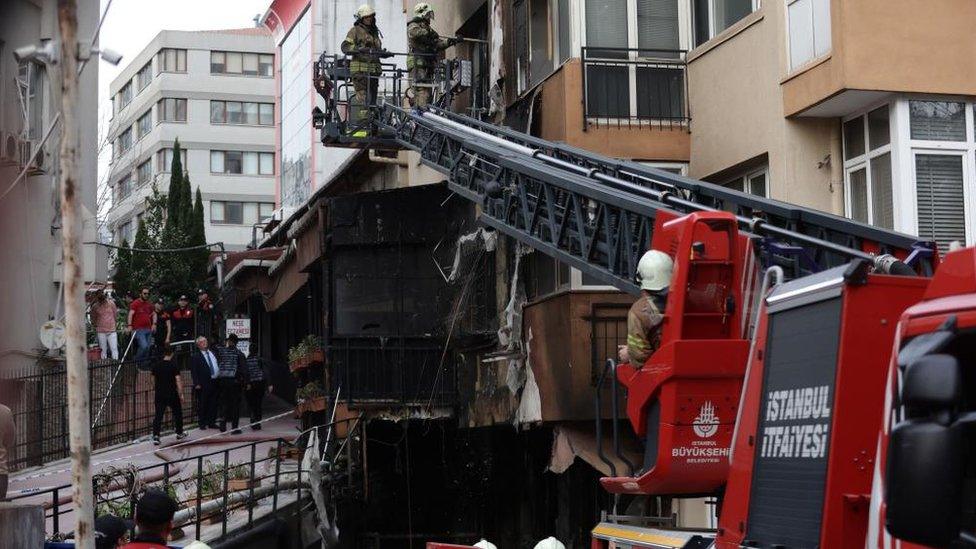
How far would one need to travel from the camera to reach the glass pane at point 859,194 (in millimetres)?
15352

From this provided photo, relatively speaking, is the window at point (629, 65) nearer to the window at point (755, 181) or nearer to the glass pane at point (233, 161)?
the window at point (755, 181)

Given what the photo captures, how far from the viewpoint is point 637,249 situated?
1237 cm

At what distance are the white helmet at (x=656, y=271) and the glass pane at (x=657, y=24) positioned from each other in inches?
383

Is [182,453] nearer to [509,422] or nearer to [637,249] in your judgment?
[509,422]

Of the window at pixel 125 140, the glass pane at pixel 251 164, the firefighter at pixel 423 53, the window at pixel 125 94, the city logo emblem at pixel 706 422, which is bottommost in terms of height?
the city logo emblem at pixel 706 422

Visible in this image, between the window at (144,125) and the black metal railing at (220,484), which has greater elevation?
the window at (144,125)

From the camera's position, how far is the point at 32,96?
15859mm

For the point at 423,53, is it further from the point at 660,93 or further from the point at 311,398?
the point at 311,398

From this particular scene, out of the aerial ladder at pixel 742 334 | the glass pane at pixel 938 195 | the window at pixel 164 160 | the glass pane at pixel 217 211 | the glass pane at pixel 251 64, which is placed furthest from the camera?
the glass pane at pixel 251 64

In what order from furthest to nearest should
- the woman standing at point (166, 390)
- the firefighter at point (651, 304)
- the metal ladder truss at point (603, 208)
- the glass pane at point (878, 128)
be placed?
the woman standing at point (166, 390)
the glass pane at point (878, 128)
the metal ladder truss at point (603, 208)
the firefighter at point (651, 304)

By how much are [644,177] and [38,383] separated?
12056 mm

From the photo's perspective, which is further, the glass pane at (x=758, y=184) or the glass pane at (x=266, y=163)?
the glass pane at (x=266, y=163)

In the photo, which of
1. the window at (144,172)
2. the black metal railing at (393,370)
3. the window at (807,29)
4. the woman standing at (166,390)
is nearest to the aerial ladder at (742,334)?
the window at (807,29)

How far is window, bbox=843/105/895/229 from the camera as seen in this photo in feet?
48.6
